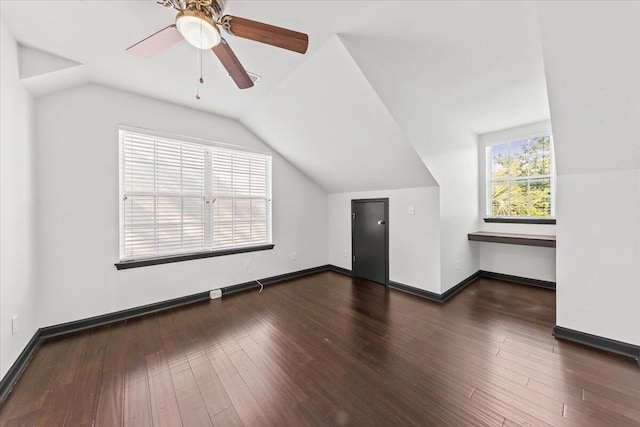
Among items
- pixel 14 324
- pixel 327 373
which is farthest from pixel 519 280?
pixel 14 324

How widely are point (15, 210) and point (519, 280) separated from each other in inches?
235

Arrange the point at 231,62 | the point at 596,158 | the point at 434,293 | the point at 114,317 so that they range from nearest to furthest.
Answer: the point at 231,62, the point at 596,158, the point at 114,317, the point at 434,293

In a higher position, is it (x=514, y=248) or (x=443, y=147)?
(x=443, y=147)

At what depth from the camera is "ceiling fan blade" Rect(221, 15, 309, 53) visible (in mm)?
1316

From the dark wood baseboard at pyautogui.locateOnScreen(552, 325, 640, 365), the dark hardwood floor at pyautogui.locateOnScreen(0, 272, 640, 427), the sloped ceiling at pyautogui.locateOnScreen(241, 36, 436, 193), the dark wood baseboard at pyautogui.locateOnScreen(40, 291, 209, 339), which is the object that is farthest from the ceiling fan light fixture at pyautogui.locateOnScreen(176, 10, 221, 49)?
the dark wood baseboard at pyautogui.locateOnScreen(552, 325, 640, 365)

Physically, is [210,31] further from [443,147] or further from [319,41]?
[443,147]

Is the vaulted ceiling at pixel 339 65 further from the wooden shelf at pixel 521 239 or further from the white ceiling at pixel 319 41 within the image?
the wooden shelf at pixel 521 239

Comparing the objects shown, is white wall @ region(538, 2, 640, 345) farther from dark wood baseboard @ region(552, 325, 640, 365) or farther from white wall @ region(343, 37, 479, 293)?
white wall @ region(343, 37, 479, 293)

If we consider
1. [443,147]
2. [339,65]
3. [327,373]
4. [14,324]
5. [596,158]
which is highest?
[339,65]

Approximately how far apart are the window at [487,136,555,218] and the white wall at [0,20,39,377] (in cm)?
569

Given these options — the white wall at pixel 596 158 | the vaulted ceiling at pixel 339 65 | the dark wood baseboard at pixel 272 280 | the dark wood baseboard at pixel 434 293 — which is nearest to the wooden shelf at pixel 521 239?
the dark wood baseboard at pixel 434 293

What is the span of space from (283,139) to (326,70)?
1.46 meters

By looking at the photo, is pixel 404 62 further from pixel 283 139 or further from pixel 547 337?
pixel 547 337

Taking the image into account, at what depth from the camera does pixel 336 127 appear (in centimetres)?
291
